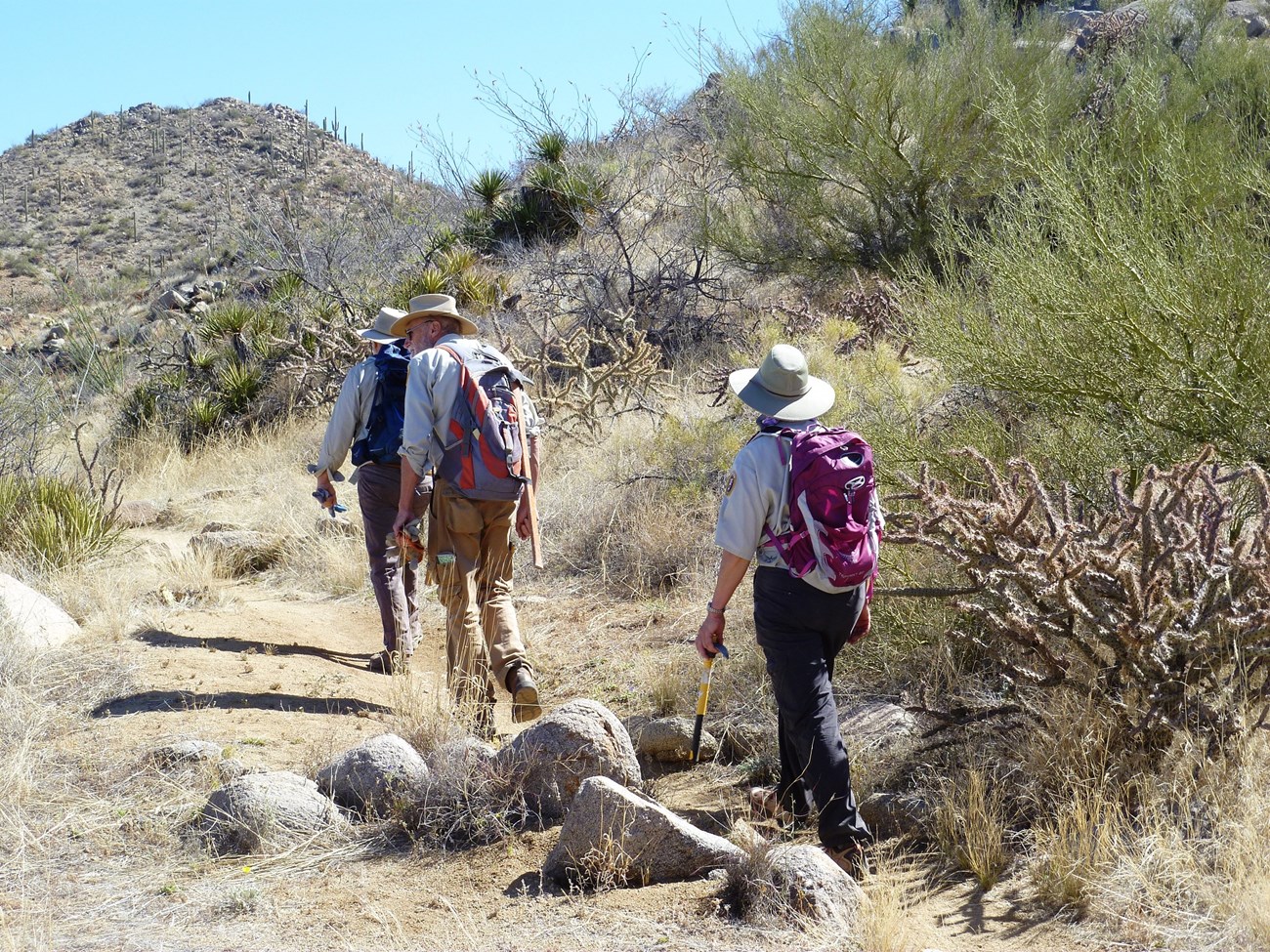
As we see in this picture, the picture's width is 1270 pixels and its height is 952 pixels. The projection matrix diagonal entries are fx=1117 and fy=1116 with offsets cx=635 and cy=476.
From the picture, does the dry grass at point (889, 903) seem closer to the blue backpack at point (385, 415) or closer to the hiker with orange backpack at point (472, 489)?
the hiker with orange backpack at point (472, 489)

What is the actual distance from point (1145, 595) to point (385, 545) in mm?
3941

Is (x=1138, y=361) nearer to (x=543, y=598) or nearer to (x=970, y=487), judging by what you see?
(x=970, y=487)

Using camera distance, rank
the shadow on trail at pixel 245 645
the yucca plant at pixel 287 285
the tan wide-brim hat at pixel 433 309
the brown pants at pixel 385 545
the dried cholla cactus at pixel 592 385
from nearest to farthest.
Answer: the tan wide-brim hat at pixel 433 309 < the brown pants at pixel 385 545 < the shadow on trail at pixel 245 645 < the dried cholla cactus at pixel 592 385 < the yucca plant at pixel 287 285

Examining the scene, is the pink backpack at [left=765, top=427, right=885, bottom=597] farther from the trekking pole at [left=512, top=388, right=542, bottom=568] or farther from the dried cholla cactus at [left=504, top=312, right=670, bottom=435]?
the dried cholla cactus at [left=504, top=312, right=670, bottom=435]

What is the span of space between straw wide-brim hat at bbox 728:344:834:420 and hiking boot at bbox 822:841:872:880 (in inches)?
57.7

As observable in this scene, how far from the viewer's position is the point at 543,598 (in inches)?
305

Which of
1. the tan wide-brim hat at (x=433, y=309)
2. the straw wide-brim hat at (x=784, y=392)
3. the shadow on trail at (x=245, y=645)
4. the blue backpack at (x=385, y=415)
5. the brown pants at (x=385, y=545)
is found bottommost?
the shadow on trail at (x=245, y=645)

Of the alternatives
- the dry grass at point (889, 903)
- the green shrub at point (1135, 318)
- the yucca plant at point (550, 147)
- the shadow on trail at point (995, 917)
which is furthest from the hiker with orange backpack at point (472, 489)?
the yucca plant at point (550, 147)

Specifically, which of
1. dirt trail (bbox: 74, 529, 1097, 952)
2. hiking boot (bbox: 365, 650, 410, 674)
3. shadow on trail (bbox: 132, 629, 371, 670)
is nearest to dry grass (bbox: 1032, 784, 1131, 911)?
dirt trail (bbox: 74, 529, 1097, 952)

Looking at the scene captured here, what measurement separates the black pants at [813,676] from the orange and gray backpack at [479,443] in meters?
1.71

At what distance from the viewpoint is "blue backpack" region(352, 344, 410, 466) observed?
605 cm

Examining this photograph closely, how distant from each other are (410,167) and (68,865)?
18744 millimetres

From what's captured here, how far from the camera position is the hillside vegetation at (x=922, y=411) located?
385cm

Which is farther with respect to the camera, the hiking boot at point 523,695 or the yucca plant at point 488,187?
the yucca plant at point 488,187
